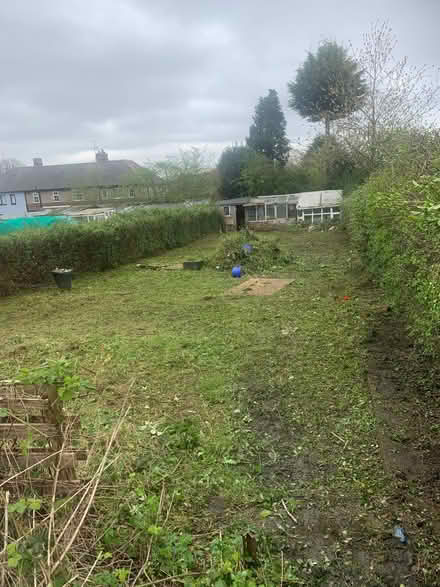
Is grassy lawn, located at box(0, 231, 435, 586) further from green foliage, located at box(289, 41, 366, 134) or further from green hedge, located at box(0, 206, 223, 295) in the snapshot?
green foliage, located at box(289, 41, 366, 134)

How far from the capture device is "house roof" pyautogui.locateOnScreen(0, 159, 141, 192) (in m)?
44.2

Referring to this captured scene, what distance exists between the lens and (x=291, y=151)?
116 ft

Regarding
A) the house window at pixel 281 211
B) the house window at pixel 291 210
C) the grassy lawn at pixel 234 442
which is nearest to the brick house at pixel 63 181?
the house window at pixel 281 211

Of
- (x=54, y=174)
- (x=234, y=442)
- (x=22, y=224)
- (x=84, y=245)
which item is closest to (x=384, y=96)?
(x=84, y=245)

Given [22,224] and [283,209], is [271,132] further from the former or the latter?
[22,224]

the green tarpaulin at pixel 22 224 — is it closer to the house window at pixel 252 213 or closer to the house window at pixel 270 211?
the house window at pixel 252 213

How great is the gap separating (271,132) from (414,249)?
33861mm

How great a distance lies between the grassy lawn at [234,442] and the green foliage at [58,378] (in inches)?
13.3

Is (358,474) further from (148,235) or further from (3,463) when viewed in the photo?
(148,235)

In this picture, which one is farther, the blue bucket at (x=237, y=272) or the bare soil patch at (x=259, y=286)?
the blue bucket at (x=237, y=272)

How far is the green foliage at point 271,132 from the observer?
35094 mm

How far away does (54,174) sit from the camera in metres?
47.8

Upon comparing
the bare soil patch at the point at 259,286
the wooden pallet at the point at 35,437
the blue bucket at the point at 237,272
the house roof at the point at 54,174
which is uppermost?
the house roof at the point at 54,174

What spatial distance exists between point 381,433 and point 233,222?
26.5m
